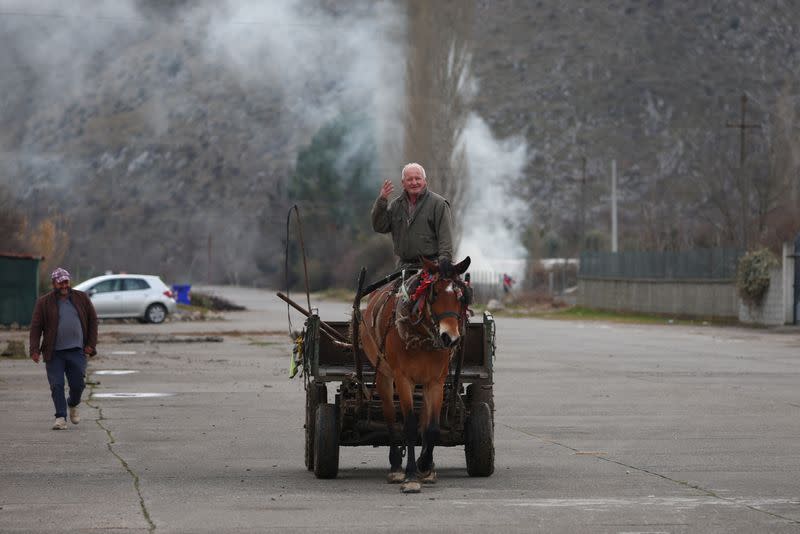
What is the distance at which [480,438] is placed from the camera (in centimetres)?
1230

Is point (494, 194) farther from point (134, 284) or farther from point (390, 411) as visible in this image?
point (390, 411)

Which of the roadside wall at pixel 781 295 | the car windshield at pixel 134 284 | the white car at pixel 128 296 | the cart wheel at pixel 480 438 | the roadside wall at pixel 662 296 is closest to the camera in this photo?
the cart wheel at pixel 480 438

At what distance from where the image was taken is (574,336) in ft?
138

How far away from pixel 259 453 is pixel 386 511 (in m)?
4.06

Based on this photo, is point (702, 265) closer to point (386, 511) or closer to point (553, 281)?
point (553, 281)

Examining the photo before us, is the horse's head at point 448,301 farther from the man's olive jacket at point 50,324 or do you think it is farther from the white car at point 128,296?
the white car at point 128,296

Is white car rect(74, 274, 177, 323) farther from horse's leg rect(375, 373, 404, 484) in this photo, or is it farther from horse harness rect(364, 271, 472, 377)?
horse harness rect(364, 271, 472, 377)

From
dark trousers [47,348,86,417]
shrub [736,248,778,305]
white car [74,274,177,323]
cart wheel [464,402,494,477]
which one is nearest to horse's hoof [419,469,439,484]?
cart wheel [464,402,494,477]

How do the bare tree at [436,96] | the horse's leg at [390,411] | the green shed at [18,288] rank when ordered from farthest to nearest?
1. the bare tree at [436,96]
2. the green shed at [18,288]
3. the horse's leg at [390,411]

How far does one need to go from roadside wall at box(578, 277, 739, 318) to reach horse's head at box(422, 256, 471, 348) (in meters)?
40.2

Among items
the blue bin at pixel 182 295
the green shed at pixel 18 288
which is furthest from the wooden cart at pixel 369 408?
the blue bin at pixel 182 295

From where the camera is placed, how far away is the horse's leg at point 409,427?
448 inches

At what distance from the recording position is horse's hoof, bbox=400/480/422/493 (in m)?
11.3

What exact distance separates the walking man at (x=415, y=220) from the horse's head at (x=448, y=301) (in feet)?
2.32
